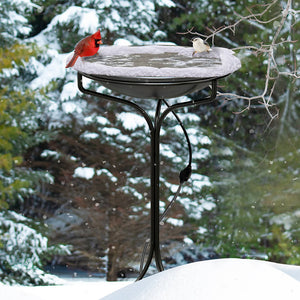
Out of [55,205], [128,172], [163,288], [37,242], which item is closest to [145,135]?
[128,172]

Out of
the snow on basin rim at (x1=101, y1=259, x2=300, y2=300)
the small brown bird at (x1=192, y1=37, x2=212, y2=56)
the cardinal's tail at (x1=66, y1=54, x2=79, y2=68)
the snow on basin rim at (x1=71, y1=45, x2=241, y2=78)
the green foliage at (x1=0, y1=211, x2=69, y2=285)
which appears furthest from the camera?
the green foliage at (x1=0, y1=211, x2=69, y2=285)

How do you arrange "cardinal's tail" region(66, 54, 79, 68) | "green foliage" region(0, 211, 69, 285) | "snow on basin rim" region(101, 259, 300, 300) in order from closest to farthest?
"snow on basin rim" region(101, 259, 300, 300), "cardinal's tail" region(66, 54, 79, 68), "green foliage" region(0, 211, 69, 285)

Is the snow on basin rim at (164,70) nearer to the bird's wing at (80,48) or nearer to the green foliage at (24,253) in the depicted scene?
the bird's wing at (80,48)

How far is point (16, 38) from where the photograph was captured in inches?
109

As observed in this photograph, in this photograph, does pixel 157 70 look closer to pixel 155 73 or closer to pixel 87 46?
pixel 155 73

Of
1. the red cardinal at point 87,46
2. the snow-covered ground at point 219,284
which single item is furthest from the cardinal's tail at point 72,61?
the snow-covered ground at point 219,284

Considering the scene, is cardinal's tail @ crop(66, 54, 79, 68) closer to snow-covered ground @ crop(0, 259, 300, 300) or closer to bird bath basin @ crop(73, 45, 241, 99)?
bird bath basin @ crop(73, 45, 241, 99)

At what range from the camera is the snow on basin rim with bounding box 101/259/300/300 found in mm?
937

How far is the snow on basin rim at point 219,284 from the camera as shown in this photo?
94 centimetres

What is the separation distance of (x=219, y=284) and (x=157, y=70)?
0.56 m

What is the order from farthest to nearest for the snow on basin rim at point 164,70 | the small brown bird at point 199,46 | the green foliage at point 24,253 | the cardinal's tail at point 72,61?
the green foliage at point 24,253
the small brown bird at point 199,46
the cardinal's tail at point 72,61
the snow on basin rim at point 164,70

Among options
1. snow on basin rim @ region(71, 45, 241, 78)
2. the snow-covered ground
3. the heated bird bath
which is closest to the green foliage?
the heated bird bath

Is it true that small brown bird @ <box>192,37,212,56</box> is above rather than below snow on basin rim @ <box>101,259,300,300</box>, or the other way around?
above

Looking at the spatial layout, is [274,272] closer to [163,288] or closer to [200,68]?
[163,288]
